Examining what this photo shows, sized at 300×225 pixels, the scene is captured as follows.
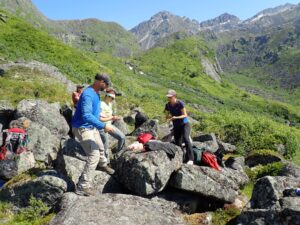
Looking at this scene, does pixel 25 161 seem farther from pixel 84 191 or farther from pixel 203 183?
pixel 203 183

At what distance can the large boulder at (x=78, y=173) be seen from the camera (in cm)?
1241

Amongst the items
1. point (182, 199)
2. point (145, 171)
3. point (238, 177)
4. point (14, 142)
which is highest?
point (14, 142)

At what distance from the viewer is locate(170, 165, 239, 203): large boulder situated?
487 inches

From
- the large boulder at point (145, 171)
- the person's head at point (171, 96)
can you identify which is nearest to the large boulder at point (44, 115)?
the person's head at point (171, 96)

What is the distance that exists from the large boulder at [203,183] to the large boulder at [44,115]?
31.3 feet

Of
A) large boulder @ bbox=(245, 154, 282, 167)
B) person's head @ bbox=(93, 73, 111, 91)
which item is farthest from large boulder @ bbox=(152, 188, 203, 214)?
large boulder @ bbox=(245, 154, 282, 167)

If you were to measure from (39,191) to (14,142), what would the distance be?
5.08 metres

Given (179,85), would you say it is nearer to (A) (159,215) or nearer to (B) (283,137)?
(B) (283,137)

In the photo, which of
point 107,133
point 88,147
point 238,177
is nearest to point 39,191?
point 88,147

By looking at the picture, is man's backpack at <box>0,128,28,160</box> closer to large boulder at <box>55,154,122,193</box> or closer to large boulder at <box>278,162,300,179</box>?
large boulder at <box>55,154,122,193</box>

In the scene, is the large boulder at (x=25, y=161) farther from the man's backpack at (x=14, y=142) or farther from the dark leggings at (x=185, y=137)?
the dark leggings at (x=185, y=137)

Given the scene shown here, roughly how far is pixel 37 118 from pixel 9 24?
44780 millimetres

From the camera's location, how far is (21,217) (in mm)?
11312

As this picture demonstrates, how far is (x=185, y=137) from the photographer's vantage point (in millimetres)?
14695
